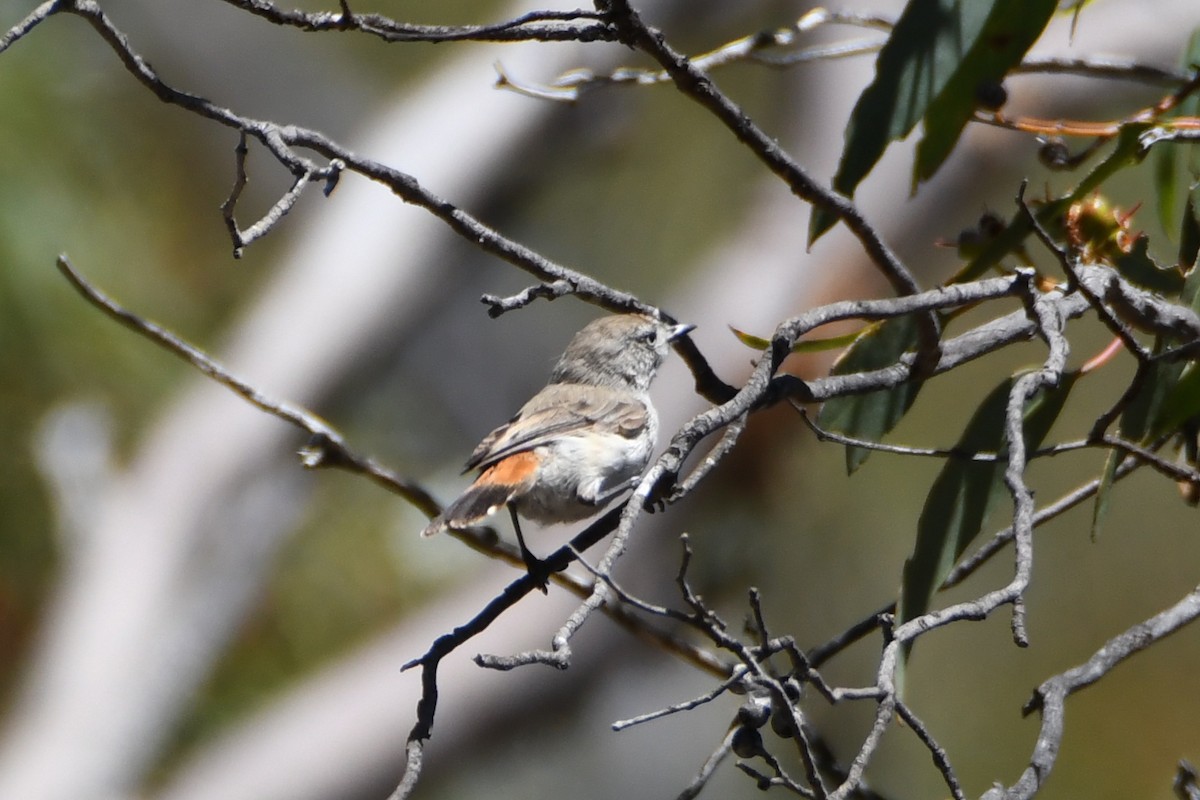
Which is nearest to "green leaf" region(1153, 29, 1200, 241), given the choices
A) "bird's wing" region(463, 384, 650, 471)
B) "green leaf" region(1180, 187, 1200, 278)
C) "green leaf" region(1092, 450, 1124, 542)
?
"green leaf" region(1180, 187, 1200, 278)

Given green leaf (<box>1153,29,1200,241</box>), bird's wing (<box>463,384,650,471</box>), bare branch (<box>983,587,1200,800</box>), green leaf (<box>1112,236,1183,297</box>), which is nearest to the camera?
bare branch (<box>983,587,1200,800</box>)

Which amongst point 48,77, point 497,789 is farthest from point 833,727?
point 48,77

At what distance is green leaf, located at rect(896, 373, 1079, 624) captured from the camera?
154cm

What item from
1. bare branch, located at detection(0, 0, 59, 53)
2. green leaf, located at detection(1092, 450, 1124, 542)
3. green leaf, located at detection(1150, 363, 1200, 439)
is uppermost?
bare branch, located at detection(0, 0, 59, 53)

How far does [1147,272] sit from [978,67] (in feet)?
1.29

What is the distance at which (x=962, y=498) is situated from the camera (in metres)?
1.59

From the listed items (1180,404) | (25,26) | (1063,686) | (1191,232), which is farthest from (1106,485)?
(25,26)

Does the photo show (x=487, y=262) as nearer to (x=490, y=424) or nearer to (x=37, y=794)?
(x=490, y=424)

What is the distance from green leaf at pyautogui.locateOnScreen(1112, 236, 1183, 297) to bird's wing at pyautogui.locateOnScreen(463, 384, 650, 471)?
1.04m

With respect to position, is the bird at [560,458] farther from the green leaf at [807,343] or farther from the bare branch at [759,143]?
the bare branch at [759,143]

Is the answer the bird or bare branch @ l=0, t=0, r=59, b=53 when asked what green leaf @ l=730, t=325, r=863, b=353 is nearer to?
the bird

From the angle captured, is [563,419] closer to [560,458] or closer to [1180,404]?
[560,458]

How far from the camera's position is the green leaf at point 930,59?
59.8 inches

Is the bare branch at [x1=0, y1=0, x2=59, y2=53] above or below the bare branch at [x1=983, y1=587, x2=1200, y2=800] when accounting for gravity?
above
